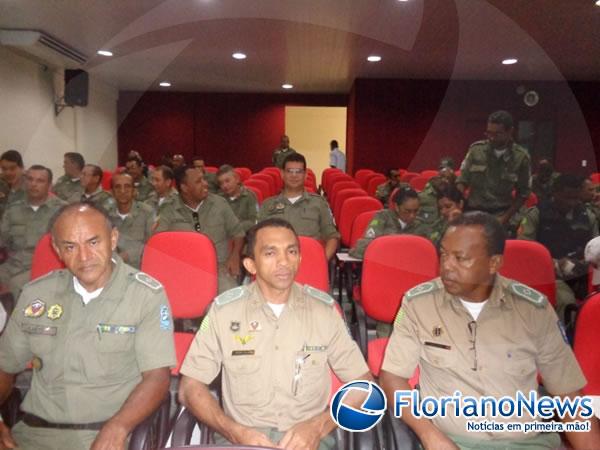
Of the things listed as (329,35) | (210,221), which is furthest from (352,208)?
(329,35)

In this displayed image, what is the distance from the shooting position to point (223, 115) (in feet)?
45.8

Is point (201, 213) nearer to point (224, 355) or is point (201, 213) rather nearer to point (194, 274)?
point (194, 274)

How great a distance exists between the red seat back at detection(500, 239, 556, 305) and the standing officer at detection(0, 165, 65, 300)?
9.42 feet

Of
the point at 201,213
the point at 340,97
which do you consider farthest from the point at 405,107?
the point at 201,213

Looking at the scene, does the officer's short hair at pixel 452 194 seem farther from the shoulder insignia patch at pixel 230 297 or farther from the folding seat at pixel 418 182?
the folding seat at pixel 418 182

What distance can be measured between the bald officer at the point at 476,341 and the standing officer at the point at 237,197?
3.27 metres

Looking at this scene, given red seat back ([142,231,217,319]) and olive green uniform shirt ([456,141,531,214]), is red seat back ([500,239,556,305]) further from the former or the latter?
olive green uniform shirt ([456,141,531,214])

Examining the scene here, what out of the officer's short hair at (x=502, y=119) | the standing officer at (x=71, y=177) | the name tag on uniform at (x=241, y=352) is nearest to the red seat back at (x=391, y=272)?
the name tag on uniform at (x=241, y=352)

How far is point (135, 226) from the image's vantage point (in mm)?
3832

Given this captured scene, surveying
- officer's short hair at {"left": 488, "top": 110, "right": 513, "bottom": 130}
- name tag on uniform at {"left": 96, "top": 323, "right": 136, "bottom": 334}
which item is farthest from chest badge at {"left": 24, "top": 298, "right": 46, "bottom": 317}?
officer's short hair at {"left": 488, "top": 110, "right": 513, "bottom": 130}

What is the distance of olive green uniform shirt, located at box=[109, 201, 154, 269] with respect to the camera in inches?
146

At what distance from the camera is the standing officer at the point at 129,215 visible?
3799 mm

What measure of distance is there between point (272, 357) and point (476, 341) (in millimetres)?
628

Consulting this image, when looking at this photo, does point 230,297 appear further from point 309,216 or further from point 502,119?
point 502,119
